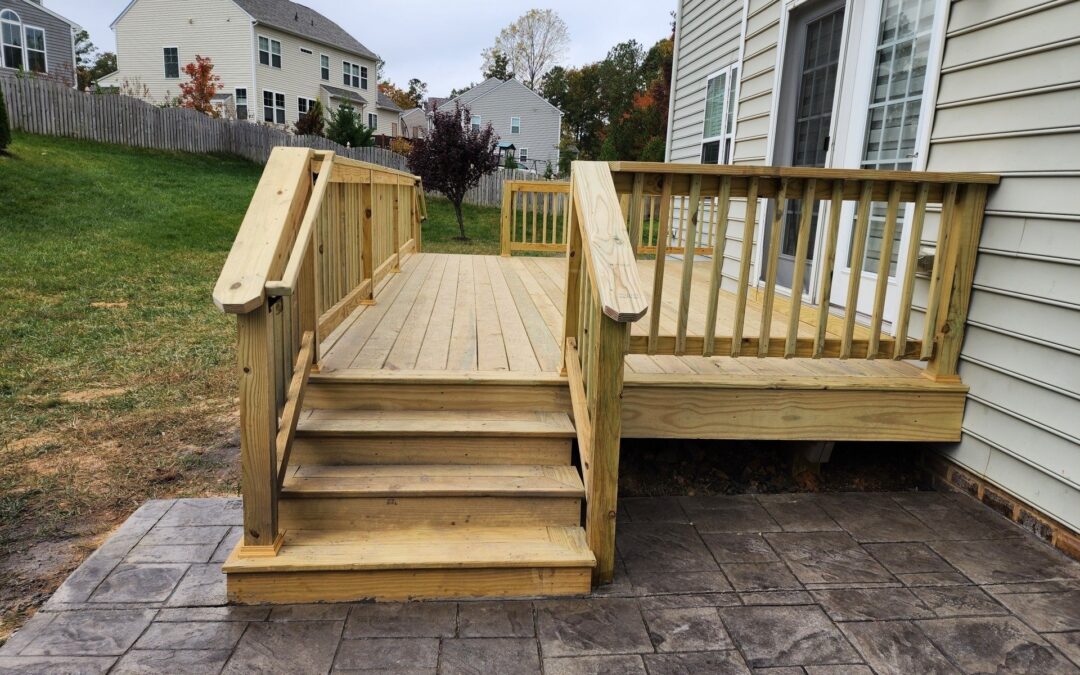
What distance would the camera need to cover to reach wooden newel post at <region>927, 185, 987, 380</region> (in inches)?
116

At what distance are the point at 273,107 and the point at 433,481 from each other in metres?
25.5

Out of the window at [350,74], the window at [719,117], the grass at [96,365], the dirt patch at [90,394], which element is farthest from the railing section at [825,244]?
the window at [350,74]

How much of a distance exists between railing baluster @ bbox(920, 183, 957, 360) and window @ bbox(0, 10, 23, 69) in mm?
→ 23786

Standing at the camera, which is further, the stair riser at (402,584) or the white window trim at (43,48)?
the white window trim at (43,48)

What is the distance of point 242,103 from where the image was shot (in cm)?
2402

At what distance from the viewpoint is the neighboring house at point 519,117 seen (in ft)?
115

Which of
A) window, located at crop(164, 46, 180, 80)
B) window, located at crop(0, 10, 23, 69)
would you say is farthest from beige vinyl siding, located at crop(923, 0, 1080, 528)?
window, located at crop(164, 46, 180, 80)

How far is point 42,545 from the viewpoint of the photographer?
2.55 meters

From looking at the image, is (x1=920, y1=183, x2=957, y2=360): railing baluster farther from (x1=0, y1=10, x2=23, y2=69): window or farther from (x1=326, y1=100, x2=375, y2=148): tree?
(x1=0, y1=10, x2=23, y2=69): window

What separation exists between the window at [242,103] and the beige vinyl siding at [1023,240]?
24784 millimetres

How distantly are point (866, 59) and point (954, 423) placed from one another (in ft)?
6.70

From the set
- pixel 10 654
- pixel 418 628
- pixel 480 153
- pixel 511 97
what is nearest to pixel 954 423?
pixel 418 628

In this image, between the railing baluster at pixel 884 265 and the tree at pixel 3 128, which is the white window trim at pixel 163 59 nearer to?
the tree at pixel 3 128

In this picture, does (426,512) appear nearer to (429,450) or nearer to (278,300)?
(429,450)
